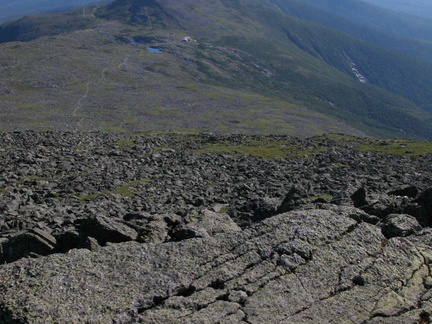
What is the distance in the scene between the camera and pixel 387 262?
1672 centimetres

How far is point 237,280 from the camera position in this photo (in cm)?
1511

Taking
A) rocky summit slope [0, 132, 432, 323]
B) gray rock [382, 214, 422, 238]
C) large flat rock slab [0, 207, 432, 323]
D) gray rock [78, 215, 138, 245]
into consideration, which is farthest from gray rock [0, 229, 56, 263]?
gray rock [382, 214, 422, 238]

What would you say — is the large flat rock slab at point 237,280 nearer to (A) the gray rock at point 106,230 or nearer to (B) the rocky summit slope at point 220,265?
(B) the rocky summit slope at point 220,265

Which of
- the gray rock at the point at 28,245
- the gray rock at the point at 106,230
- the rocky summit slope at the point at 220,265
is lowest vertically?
the gray rock at the point at 28,245

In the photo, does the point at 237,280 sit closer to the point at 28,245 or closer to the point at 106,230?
the point at 106,230

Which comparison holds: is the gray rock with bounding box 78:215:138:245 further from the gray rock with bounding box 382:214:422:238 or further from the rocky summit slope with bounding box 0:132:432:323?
the gray rock with bounding box 382:214:422:238

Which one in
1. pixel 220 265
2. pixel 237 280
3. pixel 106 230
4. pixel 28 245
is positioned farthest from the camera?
pixel 28 245

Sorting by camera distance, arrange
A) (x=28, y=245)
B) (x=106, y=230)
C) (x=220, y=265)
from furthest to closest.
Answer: (x=28, y=245) → (x=106, y=230) → (x=220, y=265)

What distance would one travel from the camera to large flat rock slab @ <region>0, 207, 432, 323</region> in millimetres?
13422

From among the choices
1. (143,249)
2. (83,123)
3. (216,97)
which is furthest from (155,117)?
(143,249)

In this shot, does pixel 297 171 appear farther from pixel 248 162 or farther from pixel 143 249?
pixel 143 249

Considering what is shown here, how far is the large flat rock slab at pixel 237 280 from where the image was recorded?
44.0 ft

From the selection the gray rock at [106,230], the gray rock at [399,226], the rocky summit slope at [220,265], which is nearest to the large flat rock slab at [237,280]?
the rocky summit slope at [220,265]

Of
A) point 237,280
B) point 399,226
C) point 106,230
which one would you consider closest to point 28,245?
point 106,230
